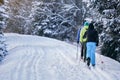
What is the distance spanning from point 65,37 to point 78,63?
90.6 ft

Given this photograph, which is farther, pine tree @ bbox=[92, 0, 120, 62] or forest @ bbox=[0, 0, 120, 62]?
forest @ bbox=[0, 0, 120, 62]

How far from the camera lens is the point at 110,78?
1100cm

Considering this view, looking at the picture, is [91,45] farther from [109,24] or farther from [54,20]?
[54,20]

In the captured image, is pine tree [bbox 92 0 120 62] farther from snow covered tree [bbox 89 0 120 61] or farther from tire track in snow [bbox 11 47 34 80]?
tire track in snow [bbox 11 47 34 80]

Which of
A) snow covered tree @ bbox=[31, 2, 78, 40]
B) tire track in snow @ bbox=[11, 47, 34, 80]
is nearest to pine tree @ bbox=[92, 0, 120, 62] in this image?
tire track in snow @ bbox=[11, 47, 34, 80]

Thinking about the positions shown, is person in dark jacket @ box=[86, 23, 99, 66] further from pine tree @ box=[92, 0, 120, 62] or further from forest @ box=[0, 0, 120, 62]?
pine tree @ box=[92, 0, 120, 62]

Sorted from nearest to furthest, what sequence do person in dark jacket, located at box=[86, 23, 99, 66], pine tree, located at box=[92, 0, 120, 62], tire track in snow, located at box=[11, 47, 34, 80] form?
tire track in snow, located at box=[11, 47, 34, 80], person in dark jacket, located at box=[86, 23, 99, 66], pine tree, located at box=[92, 0, 120, 62]

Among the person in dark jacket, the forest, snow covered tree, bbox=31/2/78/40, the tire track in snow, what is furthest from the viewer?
snow covered tree, bbox=31/2/78/40

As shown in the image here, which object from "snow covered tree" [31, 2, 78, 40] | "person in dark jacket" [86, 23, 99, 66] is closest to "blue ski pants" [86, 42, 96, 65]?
"person in dark jacket" [86, 23, 99, 66]

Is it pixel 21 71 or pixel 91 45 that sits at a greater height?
pixel 91 45

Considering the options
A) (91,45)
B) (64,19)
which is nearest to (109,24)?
(91,45)

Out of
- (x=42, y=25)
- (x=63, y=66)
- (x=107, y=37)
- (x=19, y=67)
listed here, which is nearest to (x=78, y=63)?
(x=63, y=66)

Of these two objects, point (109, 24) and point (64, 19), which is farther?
point (64, 19)

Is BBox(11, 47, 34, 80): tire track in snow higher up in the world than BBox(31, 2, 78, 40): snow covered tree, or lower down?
lower down
